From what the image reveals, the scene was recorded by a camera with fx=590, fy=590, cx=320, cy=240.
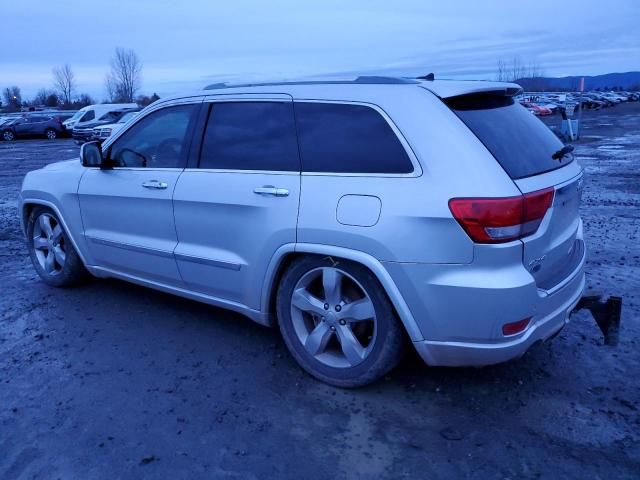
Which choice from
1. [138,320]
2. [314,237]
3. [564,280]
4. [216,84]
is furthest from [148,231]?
[564,280]

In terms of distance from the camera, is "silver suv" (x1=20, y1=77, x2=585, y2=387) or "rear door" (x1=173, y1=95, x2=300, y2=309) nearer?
"silver suv" (x1=20, y1=77, x2=585, y2=387)

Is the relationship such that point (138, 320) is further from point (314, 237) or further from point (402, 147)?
point (402, 147)

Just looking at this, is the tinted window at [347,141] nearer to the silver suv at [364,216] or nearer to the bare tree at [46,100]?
the silver suv at [364,216]

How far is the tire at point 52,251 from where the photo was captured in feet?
17.1

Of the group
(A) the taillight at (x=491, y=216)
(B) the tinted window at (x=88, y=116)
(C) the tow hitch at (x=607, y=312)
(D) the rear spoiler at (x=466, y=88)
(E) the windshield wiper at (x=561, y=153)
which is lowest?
(C) the tow hitch at (x=607, y=312)

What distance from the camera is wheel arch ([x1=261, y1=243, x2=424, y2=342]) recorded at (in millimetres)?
3113

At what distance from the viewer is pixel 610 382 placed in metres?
3.57

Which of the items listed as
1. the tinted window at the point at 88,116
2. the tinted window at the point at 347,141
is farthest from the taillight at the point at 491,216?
the tinted window at the point at 88,116

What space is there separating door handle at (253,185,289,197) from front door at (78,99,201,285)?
788 mm

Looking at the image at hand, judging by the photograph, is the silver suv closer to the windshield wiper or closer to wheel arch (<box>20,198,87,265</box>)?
the windshield wiper

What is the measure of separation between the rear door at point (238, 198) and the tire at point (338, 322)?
236 mm

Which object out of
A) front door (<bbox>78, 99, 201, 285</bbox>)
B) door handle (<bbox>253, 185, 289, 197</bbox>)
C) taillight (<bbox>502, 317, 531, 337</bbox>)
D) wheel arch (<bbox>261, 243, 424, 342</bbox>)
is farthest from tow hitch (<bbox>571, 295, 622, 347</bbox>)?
front door (<bbox>78, 99, 201, 285</bbox>)

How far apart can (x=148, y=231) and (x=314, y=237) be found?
1564 mm

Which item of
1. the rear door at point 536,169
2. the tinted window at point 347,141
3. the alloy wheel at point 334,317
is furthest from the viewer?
the alloy wheel at point 334,317
